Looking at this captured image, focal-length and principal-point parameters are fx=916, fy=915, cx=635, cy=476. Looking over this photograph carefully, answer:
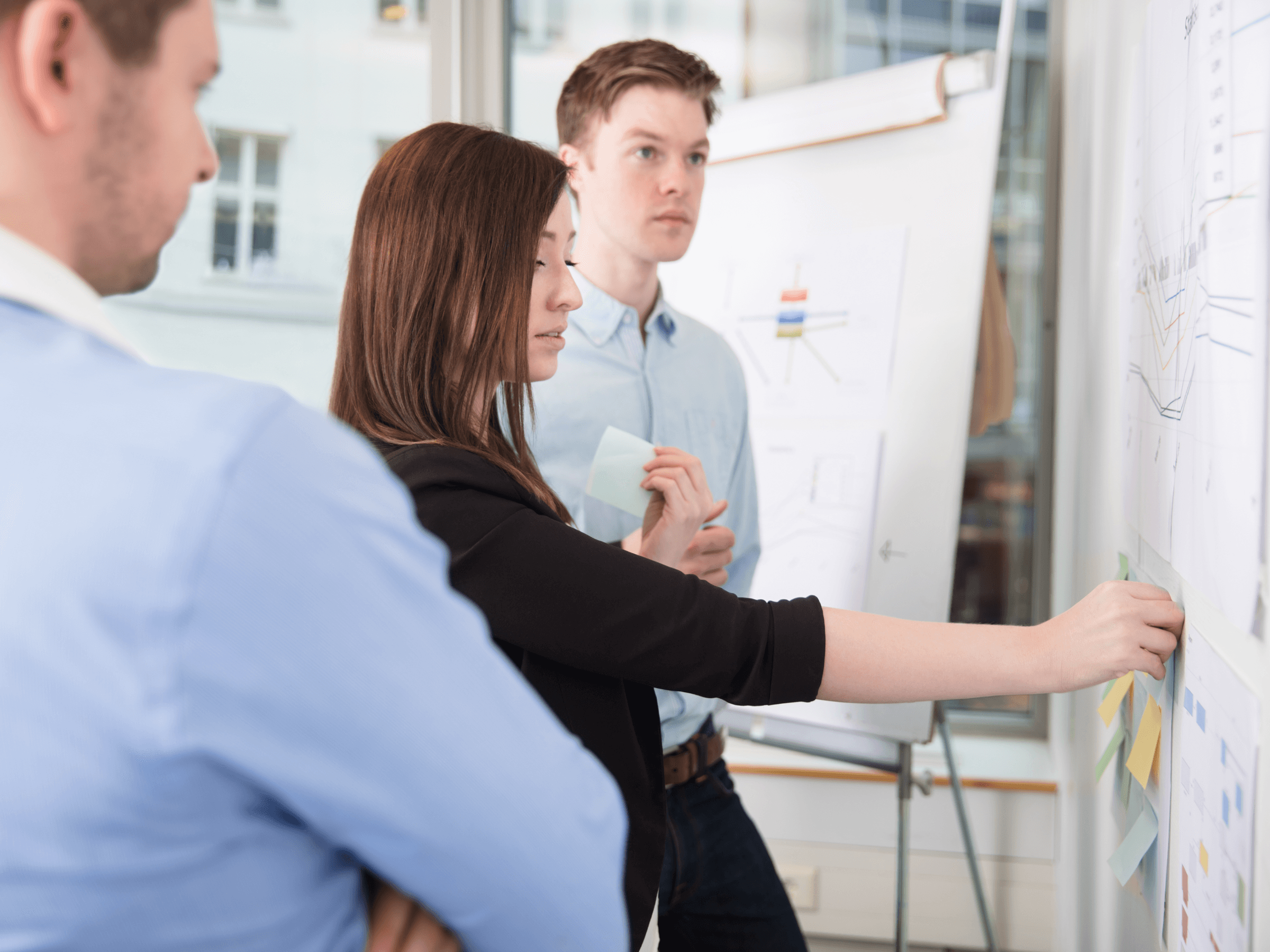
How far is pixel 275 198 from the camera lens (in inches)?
96.4

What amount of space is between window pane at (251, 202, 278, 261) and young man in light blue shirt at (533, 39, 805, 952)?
1.13m

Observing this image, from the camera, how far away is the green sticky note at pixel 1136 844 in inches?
35.8

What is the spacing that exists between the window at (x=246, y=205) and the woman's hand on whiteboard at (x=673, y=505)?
1.74 m

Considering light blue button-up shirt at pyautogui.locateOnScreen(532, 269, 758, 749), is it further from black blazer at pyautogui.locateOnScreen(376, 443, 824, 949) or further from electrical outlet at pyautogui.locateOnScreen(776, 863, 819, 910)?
electrical outlet at pyautogui.locateOnScreen(776, 863, 819, 910)

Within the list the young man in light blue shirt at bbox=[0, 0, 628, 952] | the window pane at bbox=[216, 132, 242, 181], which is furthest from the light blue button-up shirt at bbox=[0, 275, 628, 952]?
the window pane at bbox=[216, 132, 242, 181]

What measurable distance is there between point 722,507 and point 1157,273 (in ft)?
1.81

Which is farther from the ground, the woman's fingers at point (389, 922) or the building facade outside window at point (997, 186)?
the building facade outside window at point (997, 186)

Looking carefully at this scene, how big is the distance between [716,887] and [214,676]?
115 centimetres

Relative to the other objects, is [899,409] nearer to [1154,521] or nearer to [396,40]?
[1154,521]

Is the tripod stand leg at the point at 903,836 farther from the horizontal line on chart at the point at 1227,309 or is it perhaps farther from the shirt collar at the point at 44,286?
the shirt collar at the point at 44,286

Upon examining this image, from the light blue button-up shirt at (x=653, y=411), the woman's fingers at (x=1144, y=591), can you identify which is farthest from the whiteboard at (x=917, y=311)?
the woman's fingers at (x=1144, y=591)

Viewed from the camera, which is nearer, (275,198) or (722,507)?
(722,507)

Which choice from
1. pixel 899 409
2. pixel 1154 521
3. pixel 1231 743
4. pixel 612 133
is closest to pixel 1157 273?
pixel 1154 521

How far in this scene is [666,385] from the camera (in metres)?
1.55
